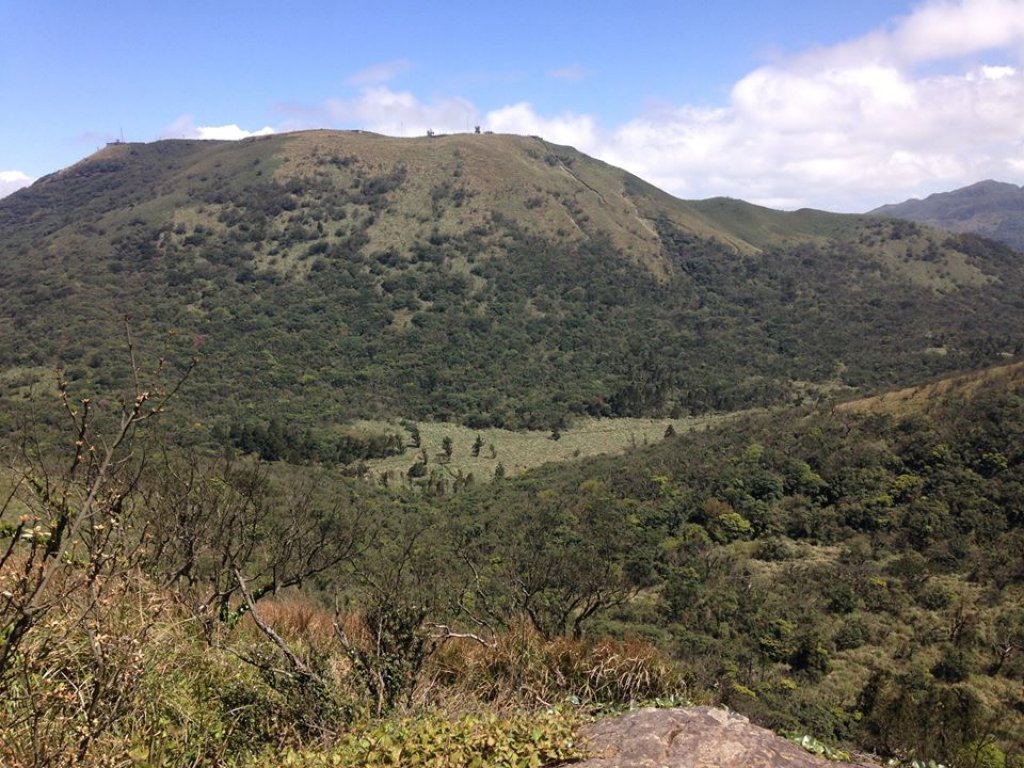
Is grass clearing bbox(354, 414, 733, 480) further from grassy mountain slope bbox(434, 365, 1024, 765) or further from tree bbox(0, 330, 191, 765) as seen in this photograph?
tree bbox(0, 330, 191, 765)

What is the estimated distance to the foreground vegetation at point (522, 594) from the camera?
340 cm

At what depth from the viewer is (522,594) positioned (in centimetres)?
861

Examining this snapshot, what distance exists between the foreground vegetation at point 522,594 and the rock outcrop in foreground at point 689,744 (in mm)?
275

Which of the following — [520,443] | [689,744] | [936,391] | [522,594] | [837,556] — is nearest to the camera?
[689,744]

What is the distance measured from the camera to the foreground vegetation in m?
3.40

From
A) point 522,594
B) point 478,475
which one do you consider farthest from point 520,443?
point 522,594

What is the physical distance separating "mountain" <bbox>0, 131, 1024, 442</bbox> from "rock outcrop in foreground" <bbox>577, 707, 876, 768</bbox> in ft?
122

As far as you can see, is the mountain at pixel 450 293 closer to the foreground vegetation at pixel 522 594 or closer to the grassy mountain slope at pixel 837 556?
the foreground vegetation at pixel 522 594

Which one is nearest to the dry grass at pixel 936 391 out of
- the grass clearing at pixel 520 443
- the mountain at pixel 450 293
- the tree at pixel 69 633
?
the grass clearing at pixel 520 443

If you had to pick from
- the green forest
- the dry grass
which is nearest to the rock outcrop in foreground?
the green forest

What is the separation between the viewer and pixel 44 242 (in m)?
72.1

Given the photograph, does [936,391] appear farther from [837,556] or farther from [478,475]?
[478,475]

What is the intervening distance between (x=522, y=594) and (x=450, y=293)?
56182 millimetres

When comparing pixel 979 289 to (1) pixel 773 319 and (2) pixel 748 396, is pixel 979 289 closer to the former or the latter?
(1) pixel 773 319
